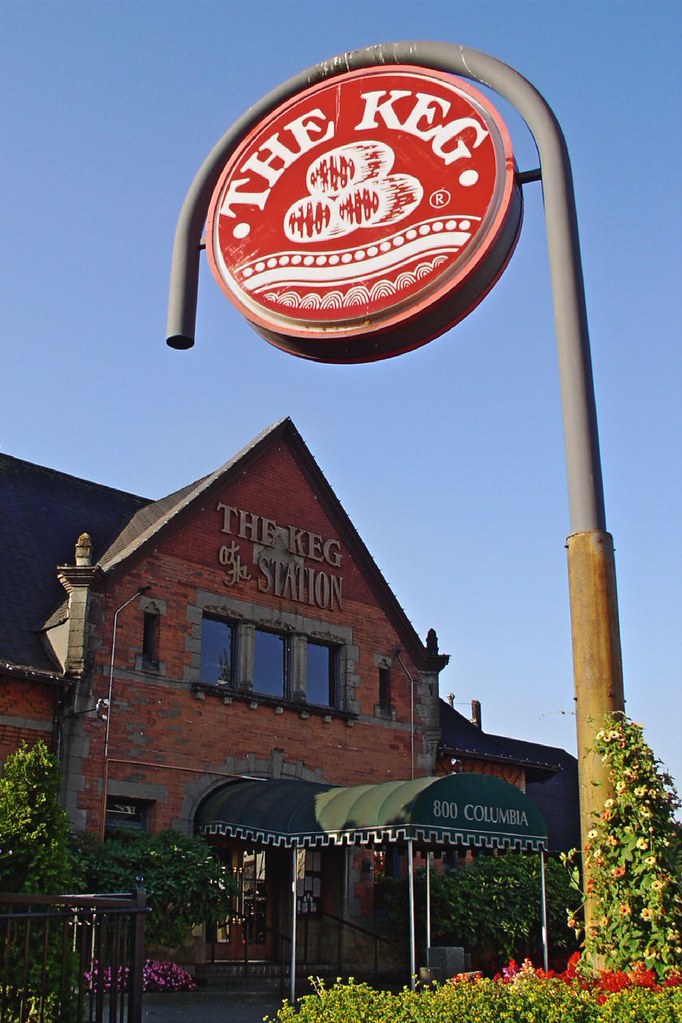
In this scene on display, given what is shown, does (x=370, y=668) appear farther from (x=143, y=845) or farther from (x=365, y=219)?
(x=365, y=219)

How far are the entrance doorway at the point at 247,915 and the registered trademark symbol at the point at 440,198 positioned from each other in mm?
15514

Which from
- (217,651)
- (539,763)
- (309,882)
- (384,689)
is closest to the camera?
(217,651)

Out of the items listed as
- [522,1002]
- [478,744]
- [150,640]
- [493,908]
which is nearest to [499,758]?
[478,744]

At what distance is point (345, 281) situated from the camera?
7.05m

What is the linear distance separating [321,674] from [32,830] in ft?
34.8

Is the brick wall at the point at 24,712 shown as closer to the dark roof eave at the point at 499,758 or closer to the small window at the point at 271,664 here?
the small window at the point at 271,664

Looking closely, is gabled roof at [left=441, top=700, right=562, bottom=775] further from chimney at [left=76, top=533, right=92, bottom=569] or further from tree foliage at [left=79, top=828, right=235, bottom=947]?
chimney at [left=76, top=533, right=92, bottom=569]

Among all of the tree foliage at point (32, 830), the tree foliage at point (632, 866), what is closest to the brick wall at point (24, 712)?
the tree foliage at point (32, 830)

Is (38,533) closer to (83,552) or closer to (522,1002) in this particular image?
(83,552)

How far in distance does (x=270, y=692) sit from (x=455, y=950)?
608cm

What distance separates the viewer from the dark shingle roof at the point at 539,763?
2558 cm

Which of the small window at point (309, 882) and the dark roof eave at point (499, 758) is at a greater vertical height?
the dark roof eave at point (499, 758)

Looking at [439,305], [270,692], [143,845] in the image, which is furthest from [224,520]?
[439,305]

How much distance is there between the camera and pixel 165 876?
17.0 metres
